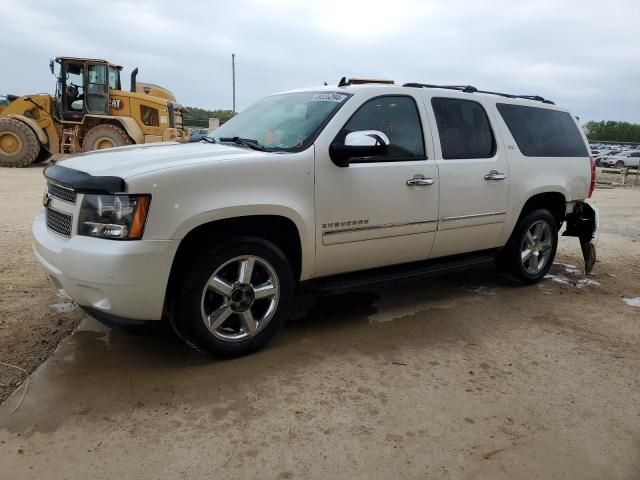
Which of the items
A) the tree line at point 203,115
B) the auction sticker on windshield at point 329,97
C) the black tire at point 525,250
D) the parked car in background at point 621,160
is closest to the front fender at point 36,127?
the auction sticker on windshield at point 329,97

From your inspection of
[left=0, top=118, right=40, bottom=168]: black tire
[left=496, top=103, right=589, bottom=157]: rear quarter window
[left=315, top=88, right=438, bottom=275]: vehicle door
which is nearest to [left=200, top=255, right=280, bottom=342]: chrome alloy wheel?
[left=315, top=88, right=438, bottom=275]: vehicle door

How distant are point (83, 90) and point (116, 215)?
1443 cm

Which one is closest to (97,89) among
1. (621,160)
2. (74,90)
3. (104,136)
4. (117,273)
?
(74,90)

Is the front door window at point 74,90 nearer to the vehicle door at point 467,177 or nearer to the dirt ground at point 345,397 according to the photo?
the dirt ground at point 345,397

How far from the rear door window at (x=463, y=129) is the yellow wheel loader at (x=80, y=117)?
498 inches

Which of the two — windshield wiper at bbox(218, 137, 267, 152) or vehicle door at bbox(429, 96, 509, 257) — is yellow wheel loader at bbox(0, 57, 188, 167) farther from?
vehicle door at bbox(429, 96, 509, 257)

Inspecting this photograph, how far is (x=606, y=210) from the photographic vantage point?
1195 cm

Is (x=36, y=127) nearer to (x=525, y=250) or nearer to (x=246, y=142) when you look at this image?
(x=246, y=142)

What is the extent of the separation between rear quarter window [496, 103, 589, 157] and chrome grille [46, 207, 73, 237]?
12.5ft

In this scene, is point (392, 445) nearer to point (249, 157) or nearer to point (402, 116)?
point (249, 157)

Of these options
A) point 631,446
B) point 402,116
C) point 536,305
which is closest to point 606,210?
point 536,305

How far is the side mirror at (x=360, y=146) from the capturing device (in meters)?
3.57

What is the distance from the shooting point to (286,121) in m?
4.05

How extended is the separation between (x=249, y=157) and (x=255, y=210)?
1.13ft
